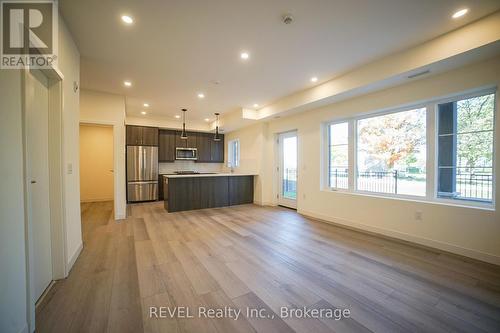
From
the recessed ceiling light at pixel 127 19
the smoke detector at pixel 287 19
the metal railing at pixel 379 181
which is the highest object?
the recessed ceiling light at pixel 127 19

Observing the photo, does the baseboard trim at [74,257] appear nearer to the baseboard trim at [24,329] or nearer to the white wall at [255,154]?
the baseboard trim at [24,329]

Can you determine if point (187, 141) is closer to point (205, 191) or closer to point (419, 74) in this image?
point (205, 191)

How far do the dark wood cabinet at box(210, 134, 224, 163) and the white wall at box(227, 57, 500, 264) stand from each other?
11.0 feet

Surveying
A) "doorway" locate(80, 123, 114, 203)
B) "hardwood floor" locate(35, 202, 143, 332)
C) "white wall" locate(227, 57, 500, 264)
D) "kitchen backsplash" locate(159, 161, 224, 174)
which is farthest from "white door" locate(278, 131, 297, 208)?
"doorway" locate(80, 123, 114, 203)

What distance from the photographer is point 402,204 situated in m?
3.29

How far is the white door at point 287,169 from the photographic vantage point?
5.59 metres

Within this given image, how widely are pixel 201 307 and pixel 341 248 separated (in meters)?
2.12

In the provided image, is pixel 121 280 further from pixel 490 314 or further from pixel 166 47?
pixel 490 314

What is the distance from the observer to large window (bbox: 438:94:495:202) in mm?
2664

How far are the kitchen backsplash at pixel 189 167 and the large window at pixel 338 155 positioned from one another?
16.6 ft

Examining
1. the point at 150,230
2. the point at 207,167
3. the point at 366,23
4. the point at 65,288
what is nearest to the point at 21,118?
the point at 65,288

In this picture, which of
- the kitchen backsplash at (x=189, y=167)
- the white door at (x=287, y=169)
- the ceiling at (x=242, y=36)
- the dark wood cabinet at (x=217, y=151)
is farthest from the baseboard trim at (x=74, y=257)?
the dark wood cabinet at (x=217, y=151)

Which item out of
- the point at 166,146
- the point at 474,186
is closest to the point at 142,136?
the point at 166,146

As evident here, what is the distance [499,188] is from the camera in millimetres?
2465
